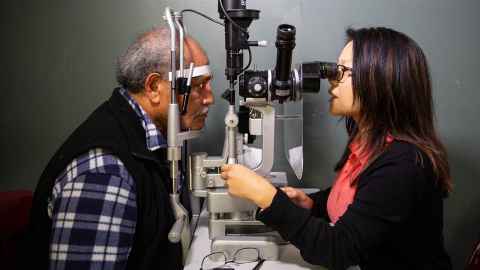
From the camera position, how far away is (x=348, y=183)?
117 centimetres

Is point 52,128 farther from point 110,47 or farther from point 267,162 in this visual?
point 267,162

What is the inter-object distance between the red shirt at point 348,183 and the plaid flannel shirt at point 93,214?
1.87ft

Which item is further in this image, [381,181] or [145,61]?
[145,61]

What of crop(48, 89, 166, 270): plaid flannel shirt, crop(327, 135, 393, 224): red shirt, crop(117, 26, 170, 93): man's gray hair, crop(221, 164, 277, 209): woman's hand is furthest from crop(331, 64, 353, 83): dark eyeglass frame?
crop(48, 89, 166, 270): plaid flannel shirt

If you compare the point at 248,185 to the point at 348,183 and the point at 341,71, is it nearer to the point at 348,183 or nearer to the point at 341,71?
the point at 348,183

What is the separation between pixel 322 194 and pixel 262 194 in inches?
15.8

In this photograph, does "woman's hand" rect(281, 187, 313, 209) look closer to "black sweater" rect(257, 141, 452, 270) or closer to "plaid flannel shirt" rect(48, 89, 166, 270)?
"black sweater" rect(257, 141, 452, 270)

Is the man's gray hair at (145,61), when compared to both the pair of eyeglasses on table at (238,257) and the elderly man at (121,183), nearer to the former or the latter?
the elderly man at (121,183)

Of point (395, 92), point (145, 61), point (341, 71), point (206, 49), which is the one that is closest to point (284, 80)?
point (341, 71)

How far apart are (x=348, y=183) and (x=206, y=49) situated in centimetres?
82

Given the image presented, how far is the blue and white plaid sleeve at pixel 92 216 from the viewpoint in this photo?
911 mm

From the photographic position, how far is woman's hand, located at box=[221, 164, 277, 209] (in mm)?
1066

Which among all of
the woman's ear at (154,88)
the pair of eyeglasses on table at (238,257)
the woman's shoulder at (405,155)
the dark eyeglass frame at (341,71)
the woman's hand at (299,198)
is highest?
the dark eyeglass frame at (341,71)

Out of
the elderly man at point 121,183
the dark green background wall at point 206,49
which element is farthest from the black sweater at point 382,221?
the dark green background wall at point 206,49
